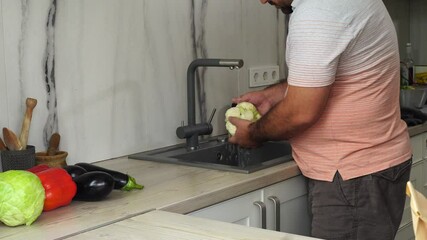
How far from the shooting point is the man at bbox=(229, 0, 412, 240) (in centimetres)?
166

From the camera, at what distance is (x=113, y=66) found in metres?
2.10

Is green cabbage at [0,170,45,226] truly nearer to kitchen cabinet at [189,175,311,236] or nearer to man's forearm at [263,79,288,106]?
kitchen cabinet at [189,175,311,236]

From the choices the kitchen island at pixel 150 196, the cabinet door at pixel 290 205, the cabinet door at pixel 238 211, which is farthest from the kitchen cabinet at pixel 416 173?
the cabinet door at pixel 238 211

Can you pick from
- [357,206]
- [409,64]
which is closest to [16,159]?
[357,206]

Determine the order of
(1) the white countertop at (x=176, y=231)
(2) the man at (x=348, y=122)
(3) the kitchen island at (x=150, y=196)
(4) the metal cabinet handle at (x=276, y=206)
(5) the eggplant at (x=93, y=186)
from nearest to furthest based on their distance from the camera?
(1) the white countertop at (x=176, y=231)
(3) the kitchen island at (x=150, y=196)
(5) the eggplant at (x=93, y=186)
(2) the man at (x=348, y=122)
(4) the metal cabinet handle at (x=276, y=206)

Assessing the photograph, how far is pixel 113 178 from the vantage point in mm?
1625

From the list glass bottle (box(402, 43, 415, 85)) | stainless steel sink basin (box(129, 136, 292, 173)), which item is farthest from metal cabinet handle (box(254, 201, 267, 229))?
glass bottle (box(402, 43, 415, 85))

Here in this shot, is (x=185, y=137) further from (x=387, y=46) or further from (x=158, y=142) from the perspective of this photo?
(x=387, y=46)

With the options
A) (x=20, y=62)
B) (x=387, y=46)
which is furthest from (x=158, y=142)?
(x=387, y=46)

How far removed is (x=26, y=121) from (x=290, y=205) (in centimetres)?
80

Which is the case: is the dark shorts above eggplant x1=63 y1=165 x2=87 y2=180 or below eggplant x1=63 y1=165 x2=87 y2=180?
below

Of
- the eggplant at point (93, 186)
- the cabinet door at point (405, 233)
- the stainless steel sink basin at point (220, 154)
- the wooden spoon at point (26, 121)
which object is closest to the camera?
the eggplant at point (93, 186)

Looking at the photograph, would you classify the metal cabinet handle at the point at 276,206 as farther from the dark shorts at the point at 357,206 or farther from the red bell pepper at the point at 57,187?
the red bell pepper at the point at 57,187

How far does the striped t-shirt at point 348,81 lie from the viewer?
1640 mm
